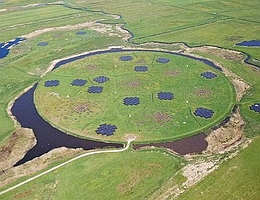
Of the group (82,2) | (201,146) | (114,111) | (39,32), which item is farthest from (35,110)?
(82,2)

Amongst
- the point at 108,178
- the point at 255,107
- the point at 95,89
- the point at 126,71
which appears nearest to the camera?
the point at 108,178

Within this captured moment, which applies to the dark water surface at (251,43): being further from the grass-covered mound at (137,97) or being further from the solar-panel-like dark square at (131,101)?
the solar-panel-like dark square at (131,101)

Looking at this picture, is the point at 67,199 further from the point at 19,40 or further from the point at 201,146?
the point at 19,40

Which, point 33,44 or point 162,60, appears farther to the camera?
point 33,44

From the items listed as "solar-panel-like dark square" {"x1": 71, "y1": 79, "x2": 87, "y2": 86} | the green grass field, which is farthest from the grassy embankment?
"solar-panel-like dark square" {"x1": 71, "y1": 79, "x2": 87, "y2": 86}

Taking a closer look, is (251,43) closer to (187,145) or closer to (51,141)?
(187,145)

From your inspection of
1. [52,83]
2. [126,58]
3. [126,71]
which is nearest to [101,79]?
[126,71]

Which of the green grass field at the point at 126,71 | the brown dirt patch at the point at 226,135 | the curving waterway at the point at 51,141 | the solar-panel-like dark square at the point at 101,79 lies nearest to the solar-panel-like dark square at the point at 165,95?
the green grass field at the point at 126,71
